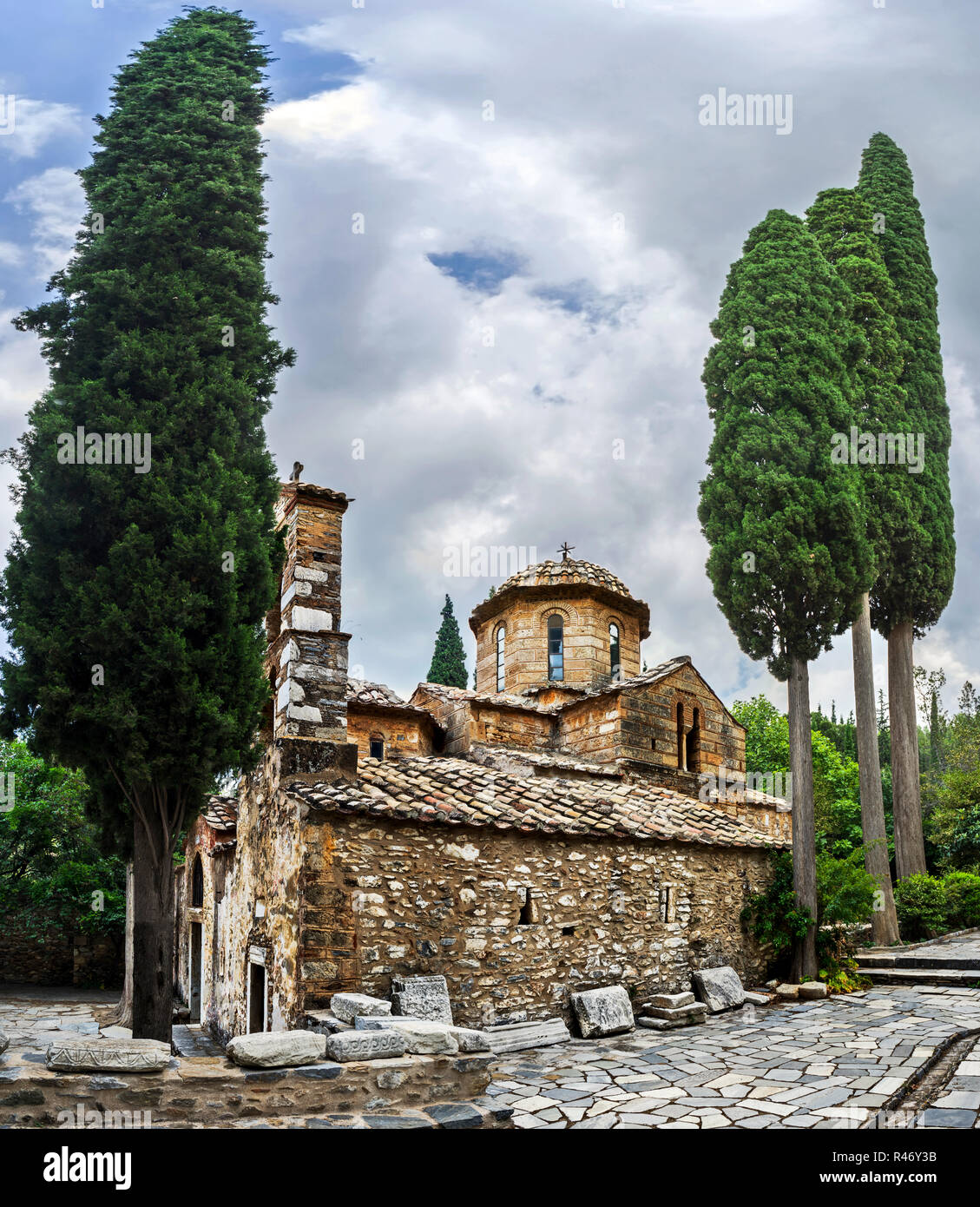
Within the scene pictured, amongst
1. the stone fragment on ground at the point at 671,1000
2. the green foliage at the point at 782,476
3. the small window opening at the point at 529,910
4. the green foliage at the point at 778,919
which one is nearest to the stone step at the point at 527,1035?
the small window opening at the point at 529,910

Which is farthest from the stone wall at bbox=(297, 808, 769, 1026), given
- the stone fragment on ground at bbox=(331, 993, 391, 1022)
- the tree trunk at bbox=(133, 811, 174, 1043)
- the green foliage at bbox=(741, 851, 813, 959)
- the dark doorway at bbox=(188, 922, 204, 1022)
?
the dark doorway at bbox=(188, 922, 204, 1022)

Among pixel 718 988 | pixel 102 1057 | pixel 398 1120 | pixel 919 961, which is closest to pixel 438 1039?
pixel 398 1120

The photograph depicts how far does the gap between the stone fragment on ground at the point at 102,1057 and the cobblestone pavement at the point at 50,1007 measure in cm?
637

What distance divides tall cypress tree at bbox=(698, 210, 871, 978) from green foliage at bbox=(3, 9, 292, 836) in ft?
23.3

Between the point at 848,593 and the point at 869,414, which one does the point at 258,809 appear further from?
the point at 869,414

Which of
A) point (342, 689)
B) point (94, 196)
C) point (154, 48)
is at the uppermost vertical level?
point (154, 48)

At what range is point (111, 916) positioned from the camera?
18031 mm

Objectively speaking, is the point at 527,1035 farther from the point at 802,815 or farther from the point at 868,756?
the point at 868,756

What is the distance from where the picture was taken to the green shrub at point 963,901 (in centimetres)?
1577

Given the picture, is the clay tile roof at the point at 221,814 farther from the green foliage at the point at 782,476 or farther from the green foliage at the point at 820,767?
the green foliage at the point at 820,767

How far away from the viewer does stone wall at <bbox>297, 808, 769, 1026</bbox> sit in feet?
24.8

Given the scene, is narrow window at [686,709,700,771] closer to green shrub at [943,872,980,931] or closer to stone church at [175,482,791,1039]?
stone church at [175,482,791,1039]
